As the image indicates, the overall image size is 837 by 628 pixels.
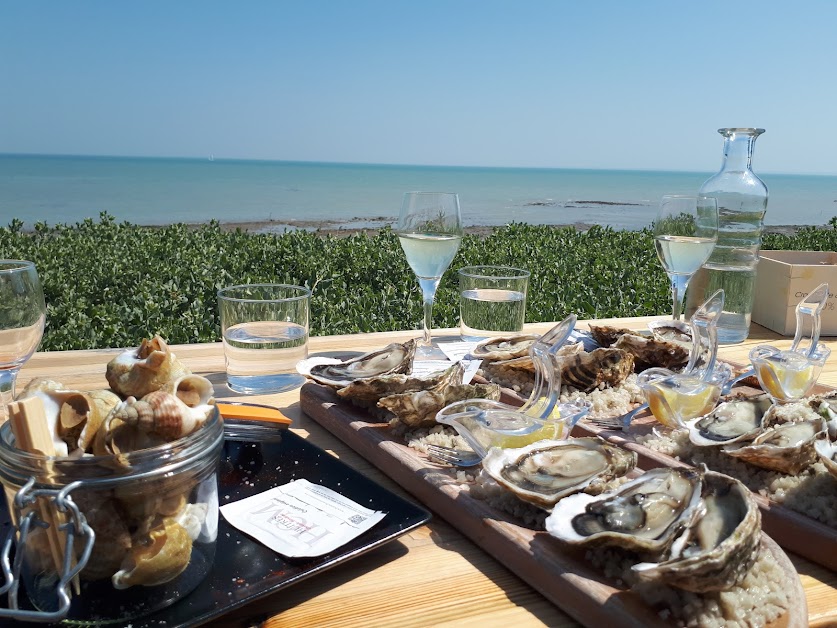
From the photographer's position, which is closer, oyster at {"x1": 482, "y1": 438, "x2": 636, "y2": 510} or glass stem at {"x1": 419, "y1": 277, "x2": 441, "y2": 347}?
oyster at {"x1": 482, "y1": 438, "x2": 636, "y2": 510}

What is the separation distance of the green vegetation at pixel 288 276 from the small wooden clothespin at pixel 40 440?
292 cm

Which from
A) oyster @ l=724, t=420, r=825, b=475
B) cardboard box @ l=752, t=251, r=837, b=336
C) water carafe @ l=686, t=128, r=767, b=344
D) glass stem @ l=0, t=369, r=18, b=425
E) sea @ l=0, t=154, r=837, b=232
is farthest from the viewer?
sea @ l=0, t=154, r=837, b=232

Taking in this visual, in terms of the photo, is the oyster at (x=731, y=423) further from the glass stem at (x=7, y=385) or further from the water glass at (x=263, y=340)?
the glass stem at (x=7, y=385)

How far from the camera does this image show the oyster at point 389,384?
1.37 meters

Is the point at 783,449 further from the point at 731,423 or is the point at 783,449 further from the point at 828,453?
the point at 731,423

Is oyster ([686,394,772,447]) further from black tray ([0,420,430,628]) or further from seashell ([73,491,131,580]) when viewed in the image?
seashell ([73,491,131,580])

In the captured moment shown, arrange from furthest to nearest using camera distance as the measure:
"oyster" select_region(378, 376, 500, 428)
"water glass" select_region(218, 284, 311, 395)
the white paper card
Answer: "water glass" select_region(218, 284, 311, 395)
"oyster" select_region(378, 376, 500, 428)
the white paper card

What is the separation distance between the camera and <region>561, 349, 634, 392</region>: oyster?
1.55 metres

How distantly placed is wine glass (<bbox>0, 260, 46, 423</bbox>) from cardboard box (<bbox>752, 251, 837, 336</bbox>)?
2285 millimetres

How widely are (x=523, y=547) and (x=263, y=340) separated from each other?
97 centimetres

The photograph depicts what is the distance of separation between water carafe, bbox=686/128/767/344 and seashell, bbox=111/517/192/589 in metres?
1.92

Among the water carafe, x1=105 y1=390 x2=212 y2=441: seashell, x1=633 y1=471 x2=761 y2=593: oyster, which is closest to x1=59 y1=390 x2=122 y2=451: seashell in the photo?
x1=105 y1=390 x2=212 y2=441: seashell

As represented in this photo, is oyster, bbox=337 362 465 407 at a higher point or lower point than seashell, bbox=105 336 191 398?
lower

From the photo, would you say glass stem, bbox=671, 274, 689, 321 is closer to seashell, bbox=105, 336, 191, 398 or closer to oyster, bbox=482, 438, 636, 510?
oyster, bbox=482, 438, 636, 510
